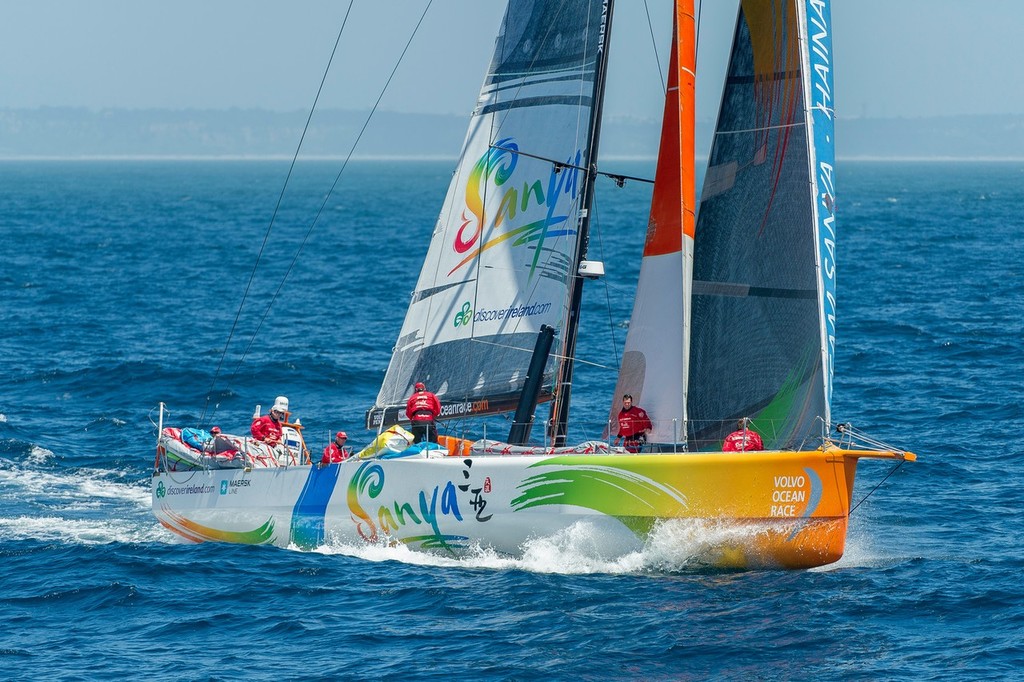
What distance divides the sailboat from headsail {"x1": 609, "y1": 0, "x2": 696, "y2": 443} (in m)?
0.03

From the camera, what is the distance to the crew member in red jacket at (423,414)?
21859 mm

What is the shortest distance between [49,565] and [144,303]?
30445 mm

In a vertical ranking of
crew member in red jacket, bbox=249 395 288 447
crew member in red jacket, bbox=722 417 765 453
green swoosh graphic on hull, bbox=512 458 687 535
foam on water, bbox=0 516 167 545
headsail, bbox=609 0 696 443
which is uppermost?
headsail, bbox=609 0 696 443

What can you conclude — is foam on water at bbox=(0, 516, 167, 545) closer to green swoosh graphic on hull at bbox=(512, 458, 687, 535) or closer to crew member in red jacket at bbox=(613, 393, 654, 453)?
green swoosh graphic on hull at bbox=(512, 458, 687, 535)

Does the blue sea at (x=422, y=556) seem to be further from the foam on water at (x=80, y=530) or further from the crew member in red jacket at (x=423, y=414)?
the crew member in red jacket at (x=423, y=414)

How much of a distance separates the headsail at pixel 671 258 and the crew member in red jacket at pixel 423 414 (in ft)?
10.9

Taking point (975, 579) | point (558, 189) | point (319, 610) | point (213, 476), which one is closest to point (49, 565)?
point (213, 476)

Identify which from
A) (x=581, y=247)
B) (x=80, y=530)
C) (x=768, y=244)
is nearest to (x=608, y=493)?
(x=581, y=247)

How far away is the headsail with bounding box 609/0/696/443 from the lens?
20359 millimetres

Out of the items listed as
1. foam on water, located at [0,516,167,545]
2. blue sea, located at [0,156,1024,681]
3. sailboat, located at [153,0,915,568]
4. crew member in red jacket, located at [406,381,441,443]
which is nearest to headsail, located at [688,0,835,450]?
sailboat, located at [153,0,915,568]

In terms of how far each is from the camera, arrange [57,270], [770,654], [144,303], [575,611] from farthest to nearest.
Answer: [57,270]
[144,303]
[575,611]
[770,654]

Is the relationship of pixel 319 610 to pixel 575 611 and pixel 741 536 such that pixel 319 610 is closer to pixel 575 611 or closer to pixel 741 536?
pixel 575 611

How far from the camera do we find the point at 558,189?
22172 mm

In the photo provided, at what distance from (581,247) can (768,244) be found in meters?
2.89
